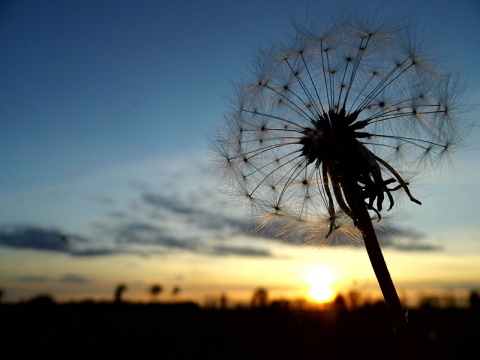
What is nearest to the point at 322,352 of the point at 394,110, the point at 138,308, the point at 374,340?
the point at 374,340

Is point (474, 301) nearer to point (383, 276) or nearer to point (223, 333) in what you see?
point (223, 333)

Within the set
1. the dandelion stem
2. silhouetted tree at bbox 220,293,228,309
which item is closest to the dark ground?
silhouetted tree at bbox 220,293,228,309

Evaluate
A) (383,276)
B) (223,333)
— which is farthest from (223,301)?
(383,276)

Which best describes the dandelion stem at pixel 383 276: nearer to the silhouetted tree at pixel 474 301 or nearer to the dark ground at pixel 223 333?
the dark ground at pixel 223 333

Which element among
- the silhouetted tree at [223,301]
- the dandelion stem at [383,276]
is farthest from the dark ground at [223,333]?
the dandelion stem at [383,276]

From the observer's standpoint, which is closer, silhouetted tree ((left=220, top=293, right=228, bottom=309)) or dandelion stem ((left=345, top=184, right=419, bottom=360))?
dandelion stem ((left=345, top=184, right=419, bottom=360))

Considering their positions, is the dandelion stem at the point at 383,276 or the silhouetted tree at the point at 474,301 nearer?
the dandelion stem at the point at 383,276

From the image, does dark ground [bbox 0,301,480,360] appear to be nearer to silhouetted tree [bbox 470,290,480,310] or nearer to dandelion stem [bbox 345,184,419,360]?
silhouetted tree [bbox 470,290,480,310]
